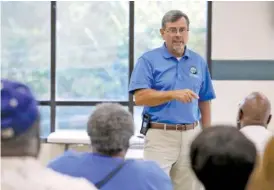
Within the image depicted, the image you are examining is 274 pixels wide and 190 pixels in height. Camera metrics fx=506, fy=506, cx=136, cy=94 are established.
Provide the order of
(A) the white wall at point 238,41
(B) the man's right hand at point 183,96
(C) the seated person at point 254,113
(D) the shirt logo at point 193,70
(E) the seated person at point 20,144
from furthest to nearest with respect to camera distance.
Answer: (A) the white wall at point 238,41, (D) the shirt logo at point 193,70, (B) the man's right hand at point 183,96, (C) the seated person at point 254,113, (E) the seated person at point 20,144

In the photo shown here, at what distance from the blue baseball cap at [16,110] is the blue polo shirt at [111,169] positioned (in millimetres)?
633

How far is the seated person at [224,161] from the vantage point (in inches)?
49.3

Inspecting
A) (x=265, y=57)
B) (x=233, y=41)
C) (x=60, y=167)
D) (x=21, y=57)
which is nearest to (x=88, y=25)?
(x=21, y=57)

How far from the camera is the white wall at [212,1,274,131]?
4.91 m

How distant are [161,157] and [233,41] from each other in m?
2.19

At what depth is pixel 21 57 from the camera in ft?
17.0

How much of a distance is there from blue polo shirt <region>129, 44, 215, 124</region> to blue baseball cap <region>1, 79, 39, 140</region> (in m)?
1.83

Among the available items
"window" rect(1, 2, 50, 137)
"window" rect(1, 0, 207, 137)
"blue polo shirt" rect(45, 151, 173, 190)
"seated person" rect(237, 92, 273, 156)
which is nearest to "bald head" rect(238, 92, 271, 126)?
"seated person" rect(237, 92, 273, 156)

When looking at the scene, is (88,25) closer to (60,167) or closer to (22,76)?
(22,76)

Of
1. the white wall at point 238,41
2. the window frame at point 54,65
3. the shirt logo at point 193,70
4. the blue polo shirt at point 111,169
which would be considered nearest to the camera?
the blue polo shirt at point 111,169

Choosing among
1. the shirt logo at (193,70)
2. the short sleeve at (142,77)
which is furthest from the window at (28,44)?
the shirt logo at (193,70)

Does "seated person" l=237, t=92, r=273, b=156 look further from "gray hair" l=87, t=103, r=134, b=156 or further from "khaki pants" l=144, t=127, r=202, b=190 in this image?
"gray hair" l=87, t=103, r=134, b=156

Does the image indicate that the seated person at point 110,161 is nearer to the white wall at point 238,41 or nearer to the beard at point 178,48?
the beard at point 178,48

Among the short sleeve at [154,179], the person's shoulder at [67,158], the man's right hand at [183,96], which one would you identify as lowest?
the short sleeve at [154,179]
